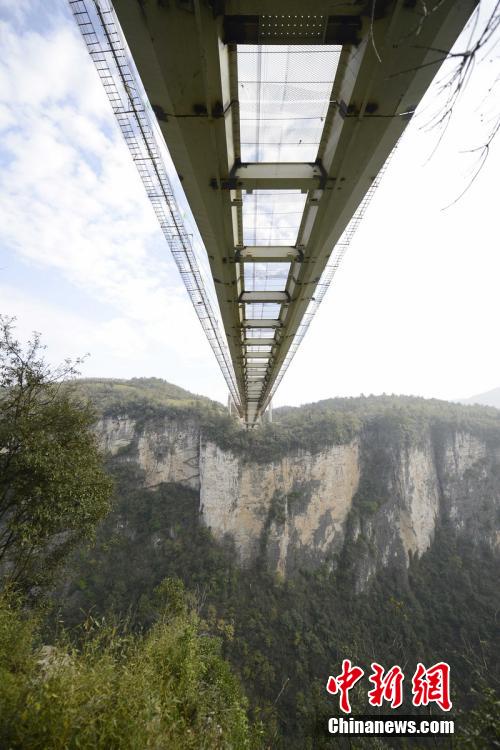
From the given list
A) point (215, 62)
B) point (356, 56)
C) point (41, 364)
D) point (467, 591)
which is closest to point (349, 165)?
point (356, 56)

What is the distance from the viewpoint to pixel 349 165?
9.34 feet

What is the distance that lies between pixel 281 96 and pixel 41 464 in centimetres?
679

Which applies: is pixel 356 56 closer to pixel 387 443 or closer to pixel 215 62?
pixel 215 62

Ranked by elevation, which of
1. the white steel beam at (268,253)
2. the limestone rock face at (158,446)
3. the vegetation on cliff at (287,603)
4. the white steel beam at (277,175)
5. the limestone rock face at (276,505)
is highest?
the white steel beam at (277,175)

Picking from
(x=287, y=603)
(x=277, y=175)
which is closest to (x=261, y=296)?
(x=277, y=175)

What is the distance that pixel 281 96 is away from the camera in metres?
2.62

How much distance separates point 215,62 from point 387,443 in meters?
42.7

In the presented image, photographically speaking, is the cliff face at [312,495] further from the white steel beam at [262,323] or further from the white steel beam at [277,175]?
the white steel beam at [277,175]

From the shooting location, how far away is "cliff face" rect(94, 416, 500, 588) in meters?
32.8

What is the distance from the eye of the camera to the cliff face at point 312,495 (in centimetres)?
3281

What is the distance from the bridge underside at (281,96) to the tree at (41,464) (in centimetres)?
514

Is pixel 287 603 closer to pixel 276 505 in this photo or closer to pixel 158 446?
pixel 276 505

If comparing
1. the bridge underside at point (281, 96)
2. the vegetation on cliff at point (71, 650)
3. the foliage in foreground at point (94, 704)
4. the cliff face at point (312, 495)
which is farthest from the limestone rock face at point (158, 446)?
the bridge underside at point (281, 96)

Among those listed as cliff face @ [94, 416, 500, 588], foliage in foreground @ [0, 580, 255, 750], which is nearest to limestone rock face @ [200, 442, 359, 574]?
cliff face @ [94, 416, 500, 588]
